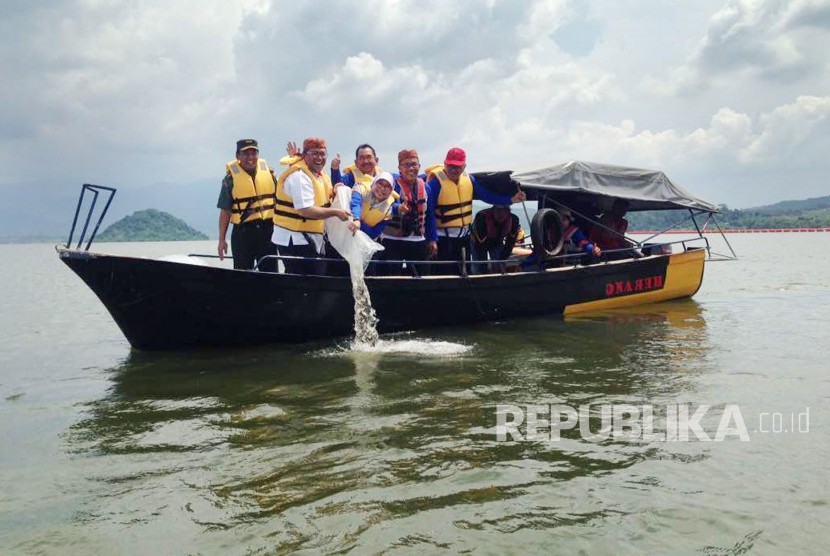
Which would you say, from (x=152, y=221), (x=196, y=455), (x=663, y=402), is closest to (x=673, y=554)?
(x=663, y=402)

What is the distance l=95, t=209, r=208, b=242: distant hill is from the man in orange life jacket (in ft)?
616

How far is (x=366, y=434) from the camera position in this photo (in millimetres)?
4586

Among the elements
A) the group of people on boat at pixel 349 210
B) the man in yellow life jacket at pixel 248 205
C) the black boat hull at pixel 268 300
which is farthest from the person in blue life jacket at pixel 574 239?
the man in yellow life jacket at pixel 248 205

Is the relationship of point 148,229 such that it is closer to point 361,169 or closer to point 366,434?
point 361,169

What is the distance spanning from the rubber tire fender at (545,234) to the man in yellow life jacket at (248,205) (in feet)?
13.4

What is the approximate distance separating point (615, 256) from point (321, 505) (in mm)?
9647

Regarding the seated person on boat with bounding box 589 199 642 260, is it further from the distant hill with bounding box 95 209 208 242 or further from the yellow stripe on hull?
the distant hill with bounding box 95 209 208 242

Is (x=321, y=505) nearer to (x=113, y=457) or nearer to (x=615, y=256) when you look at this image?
(x=113, y=457)

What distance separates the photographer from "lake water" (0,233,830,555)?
3.14m

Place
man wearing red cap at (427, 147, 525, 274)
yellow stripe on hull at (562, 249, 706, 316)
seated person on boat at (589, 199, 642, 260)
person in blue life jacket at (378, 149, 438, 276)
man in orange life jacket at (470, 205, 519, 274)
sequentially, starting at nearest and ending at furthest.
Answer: person in blue life jacket at (378, 149, 438, 276) < man wearing red cap at (427, 147, 525, 274) < man in orange life jacket at (470, 205, 519, 274) < yellow stripe on hull at (562, 249, 706, 316) < seated person on boat at (589, 199, 642, 260)

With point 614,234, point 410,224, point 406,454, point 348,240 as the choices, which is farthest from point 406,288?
point 614,234

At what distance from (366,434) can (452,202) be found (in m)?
5.45

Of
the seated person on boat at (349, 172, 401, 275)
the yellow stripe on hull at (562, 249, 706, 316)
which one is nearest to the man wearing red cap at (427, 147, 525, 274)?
the seated person on boat at (349, 172, 401, 275)

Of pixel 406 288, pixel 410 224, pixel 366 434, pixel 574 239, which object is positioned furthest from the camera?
pixel 574 239
